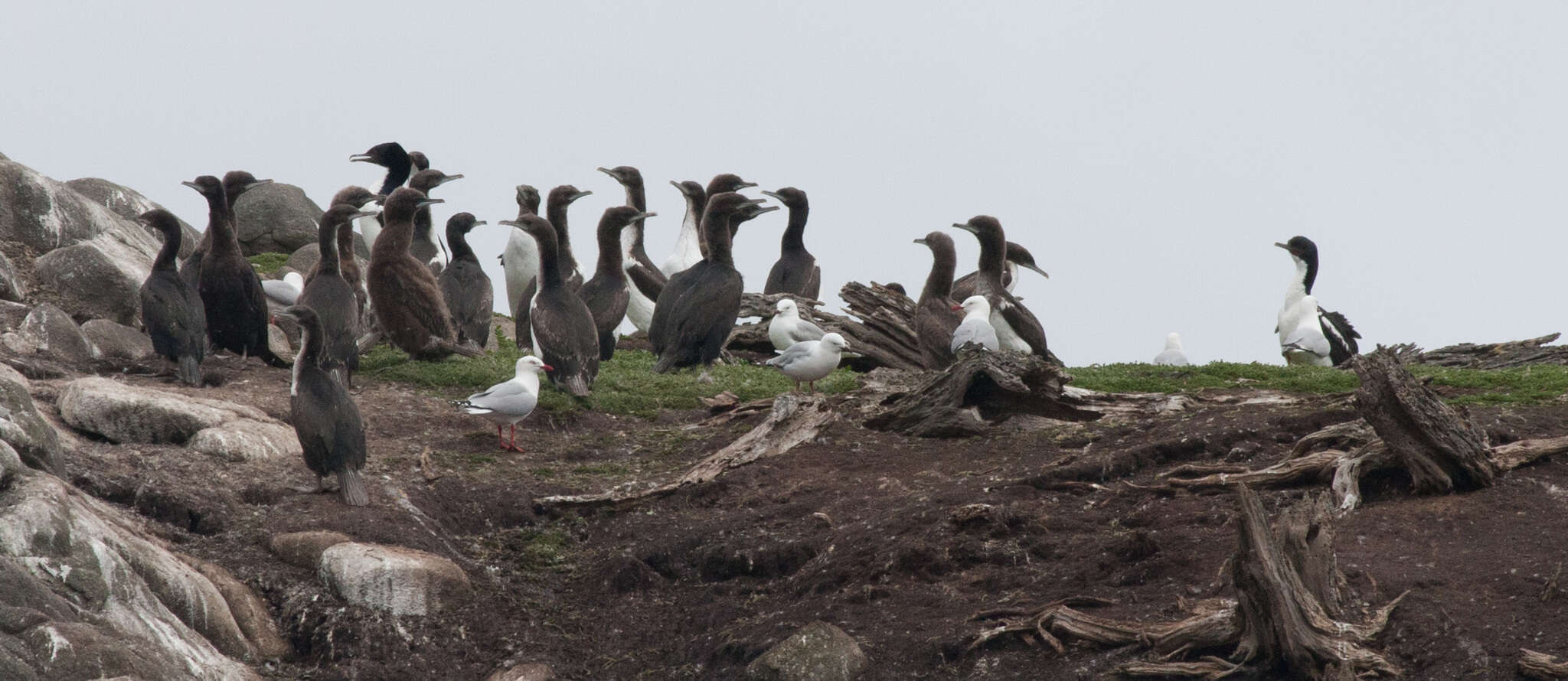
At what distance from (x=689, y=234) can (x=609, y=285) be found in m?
5.50

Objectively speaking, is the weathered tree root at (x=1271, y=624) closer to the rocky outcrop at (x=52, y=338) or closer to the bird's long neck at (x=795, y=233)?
the rocky outcrop at (x=52, y=338)

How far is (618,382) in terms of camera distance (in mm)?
15781

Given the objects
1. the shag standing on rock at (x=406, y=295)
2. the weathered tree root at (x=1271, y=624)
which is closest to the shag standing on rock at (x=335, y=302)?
the shag standing on rock at (x=406, y=295)

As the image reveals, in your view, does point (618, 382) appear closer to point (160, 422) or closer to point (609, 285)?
point (609, 285)

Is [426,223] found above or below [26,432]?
above

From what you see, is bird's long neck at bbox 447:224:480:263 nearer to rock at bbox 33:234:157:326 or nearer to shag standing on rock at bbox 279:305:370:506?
rock at bbox 33:234:157:326

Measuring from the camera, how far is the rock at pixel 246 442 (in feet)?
37.3

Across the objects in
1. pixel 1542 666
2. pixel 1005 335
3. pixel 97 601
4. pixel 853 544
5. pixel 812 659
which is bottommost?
pixel 97 601

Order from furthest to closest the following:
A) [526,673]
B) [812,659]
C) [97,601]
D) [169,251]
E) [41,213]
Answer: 1. [41,213]
2. [169,251]
3. [526,673]
4. [812,659]
5. [97,601]

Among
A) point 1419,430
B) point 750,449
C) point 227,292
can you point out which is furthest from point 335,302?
point 1419,430

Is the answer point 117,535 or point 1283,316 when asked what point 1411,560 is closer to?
point 117,535

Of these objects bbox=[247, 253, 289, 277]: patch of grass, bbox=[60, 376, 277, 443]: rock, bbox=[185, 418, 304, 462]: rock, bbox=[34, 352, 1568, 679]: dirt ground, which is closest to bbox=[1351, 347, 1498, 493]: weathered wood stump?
bbox=[34, 352, 1568, 679]: dirt ground

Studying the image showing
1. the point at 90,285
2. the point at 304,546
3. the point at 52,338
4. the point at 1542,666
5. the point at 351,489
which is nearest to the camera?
the point at 1542,666

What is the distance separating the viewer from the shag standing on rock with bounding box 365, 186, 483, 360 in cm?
1641
